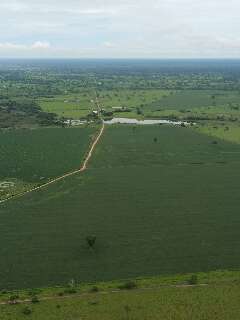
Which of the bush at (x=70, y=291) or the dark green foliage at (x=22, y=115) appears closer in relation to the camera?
the bush at (x=70, y=291)

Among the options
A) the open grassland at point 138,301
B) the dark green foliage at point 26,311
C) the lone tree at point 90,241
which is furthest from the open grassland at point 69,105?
the dark green foliage at point 26,311

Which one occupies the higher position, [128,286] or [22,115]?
[22,115]

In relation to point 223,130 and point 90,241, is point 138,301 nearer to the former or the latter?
point 90,241

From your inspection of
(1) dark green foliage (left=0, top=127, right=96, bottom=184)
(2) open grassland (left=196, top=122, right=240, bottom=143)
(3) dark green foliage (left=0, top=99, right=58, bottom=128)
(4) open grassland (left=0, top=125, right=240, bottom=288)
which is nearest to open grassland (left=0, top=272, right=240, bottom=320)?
(4) open grassland (left=0, top=125, right=240, bottom=288)

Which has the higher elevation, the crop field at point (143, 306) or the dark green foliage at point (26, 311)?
the dark green foliage at point (26, 311)

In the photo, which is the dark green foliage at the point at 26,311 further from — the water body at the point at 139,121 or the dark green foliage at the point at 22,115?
the water body at the point at 139,121

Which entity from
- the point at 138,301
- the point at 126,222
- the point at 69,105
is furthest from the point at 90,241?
the point at 69,105
